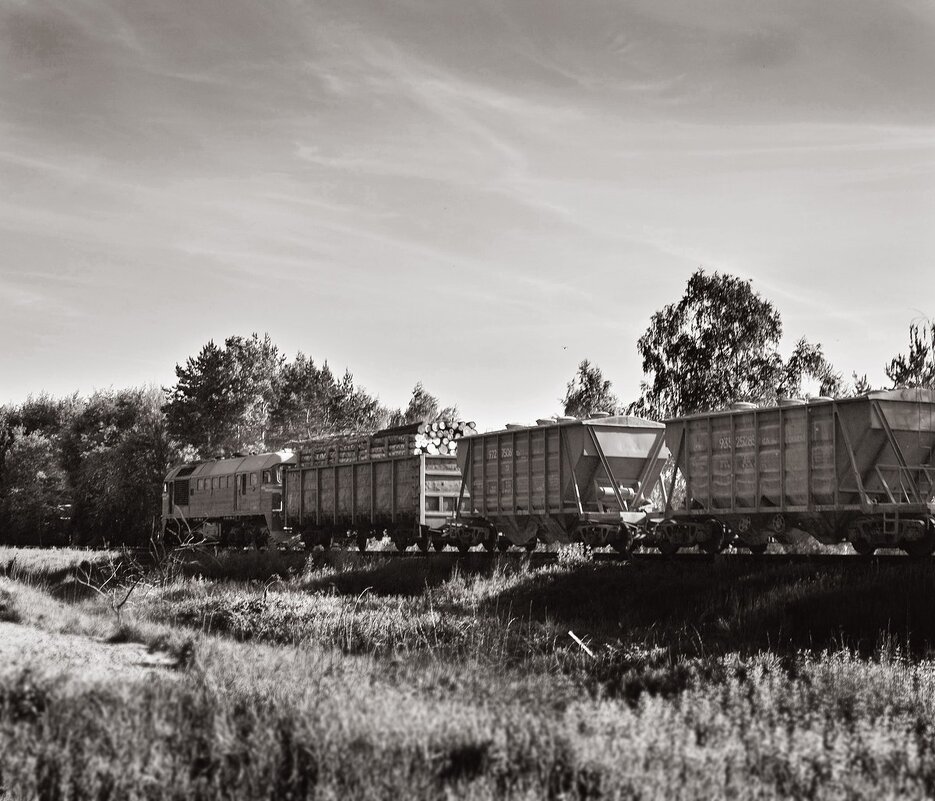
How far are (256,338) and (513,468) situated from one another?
3643cm

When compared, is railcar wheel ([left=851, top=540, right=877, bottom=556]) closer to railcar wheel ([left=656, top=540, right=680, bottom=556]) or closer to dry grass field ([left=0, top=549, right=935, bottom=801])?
dry grass field ([left=0, top=549, right=935, bottom=801])

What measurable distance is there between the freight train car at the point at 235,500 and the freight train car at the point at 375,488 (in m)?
1.20

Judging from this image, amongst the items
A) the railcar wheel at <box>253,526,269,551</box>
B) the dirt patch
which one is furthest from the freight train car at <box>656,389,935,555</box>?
the railcar wheel at <box>253,526,269,551</box>

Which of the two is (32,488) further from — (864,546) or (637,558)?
(864,546)

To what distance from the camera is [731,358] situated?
4006 centimetres

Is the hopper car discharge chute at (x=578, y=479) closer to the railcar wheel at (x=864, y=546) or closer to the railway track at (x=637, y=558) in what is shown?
the railway track at (x=637, y=558)

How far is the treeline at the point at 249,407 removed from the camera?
1580 inches

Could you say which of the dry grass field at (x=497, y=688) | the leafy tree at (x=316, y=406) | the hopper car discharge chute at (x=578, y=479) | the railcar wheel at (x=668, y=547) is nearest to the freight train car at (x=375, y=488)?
the hopper car discharge chute at (x=578, y=479)

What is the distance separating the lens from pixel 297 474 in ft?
103

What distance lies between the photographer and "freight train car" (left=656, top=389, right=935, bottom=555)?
17.4 meters

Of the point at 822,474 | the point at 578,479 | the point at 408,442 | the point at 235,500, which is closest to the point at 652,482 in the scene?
the point at 578,479

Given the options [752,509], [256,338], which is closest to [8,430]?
[256,338]

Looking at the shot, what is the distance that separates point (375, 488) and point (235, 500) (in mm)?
9149

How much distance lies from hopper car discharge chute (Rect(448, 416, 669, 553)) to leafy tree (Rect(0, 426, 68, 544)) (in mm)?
40907
